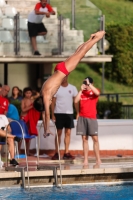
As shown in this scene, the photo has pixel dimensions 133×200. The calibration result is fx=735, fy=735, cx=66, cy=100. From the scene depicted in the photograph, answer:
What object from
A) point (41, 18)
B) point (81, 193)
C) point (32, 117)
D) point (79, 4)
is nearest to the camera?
point (81, 193)

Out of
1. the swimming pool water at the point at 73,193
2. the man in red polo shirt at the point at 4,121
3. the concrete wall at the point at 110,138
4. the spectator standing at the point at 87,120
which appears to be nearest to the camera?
the swimming pool water at the point at 73,193

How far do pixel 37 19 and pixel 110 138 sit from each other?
24.1 feet

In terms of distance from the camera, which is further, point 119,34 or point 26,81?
point 119,34

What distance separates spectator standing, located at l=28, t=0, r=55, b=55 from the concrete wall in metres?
6.77

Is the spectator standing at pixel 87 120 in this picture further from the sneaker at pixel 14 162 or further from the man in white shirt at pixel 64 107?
the sneaker at pixel 14 162

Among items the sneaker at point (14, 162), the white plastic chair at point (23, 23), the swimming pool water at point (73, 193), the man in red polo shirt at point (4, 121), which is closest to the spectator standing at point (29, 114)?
the man in red polo shirt at point (4, 121)

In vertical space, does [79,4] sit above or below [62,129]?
above

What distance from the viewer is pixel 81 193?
43.6 ft

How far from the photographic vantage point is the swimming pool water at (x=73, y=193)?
12773 millimetres

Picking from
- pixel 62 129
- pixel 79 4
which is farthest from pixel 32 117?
pixel 79 4

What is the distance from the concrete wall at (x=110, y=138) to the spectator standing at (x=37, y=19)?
267 inches

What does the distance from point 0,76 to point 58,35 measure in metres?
3.72

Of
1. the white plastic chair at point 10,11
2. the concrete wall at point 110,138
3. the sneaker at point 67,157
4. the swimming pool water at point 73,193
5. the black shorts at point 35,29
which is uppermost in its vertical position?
the white plastic chair at point 10,11

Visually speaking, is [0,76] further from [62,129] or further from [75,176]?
[75,176]
